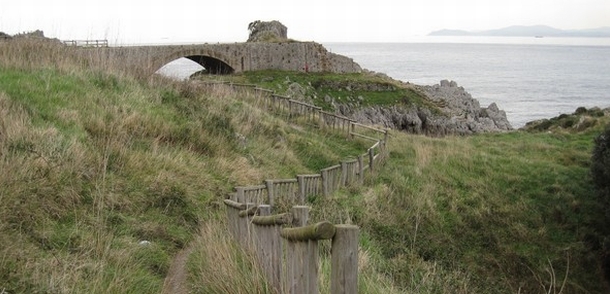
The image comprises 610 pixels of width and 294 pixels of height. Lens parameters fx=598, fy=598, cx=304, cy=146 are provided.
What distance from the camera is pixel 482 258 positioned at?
42.8ft

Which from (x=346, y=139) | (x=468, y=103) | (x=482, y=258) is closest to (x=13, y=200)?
(x=482, y=258)

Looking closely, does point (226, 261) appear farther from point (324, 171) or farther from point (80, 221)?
point (324, 171)

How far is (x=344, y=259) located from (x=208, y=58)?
150ft

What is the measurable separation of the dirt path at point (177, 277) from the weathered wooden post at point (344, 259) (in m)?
1.74

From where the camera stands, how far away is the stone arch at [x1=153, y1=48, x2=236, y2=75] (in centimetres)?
4194

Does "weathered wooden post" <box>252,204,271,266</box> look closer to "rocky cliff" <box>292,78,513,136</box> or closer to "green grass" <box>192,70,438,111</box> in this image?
"green grass" <box>192,70,438,111</box>

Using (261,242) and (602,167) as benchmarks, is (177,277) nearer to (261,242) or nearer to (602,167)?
(261,242)

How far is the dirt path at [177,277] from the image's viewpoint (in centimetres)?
497

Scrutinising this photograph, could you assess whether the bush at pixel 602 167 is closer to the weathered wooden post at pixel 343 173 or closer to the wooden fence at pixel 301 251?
the weathered wooden post at pixel 343 173

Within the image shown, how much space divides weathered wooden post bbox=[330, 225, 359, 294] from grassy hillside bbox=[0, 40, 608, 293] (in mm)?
852

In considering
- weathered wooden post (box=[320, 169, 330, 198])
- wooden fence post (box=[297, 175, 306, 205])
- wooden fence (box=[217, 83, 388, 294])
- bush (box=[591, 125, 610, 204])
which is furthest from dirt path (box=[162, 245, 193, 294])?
bush (box=[591, 125, 610, 204])

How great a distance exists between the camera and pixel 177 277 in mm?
5324

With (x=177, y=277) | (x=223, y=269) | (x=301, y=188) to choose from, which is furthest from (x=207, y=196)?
(x=223, y=269)

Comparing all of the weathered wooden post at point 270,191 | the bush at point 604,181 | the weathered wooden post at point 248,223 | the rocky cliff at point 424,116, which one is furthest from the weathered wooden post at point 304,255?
the rocky cliff at point 424,116
